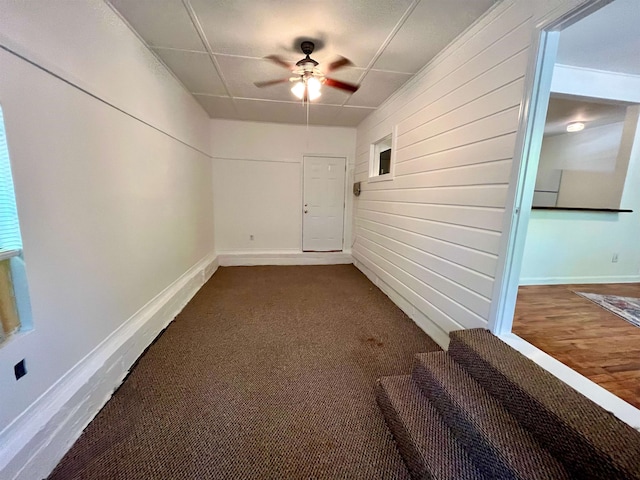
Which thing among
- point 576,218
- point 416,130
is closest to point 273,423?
point 416,130

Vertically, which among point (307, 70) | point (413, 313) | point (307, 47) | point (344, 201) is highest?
point (307, 47)

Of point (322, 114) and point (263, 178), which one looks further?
point (263, 178)

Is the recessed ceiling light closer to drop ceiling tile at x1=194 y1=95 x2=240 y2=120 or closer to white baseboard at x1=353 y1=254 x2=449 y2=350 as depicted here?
white baseboard at x1=353 y1=254 x2=449 y2=350

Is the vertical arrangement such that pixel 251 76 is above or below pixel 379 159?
above

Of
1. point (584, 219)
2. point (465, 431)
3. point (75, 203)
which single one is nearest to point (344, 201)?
point (584, 219)

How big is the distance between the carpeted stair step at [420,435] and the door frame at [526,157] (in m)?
0.75

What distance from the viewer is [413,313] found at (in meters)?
2.79

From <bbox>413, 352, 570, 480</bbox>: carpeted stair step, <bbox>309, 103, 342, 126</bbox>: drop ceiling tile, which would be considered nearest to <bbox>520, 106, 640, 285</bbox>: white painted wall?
<bbox>413, 352, 570, 480</bbox>: carpeted stair step

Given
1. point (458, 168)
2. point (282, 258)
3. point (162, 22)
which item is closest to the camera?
point (162, 22)

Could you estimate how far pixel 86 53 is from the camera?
159 cm

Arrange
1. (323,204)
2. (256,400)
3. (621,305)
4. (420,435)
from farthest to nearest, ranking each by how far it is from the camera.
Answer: (323,204) → (621,305) → (256,400) → (420,435)

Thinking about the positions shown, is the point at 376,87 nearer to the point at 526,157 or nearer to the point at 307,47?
the point at 307,47

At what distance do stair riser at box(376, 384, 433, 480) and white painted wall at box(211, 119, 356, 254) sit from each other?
3.79 m

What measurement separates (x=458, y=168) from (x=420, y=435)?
1.90 m
